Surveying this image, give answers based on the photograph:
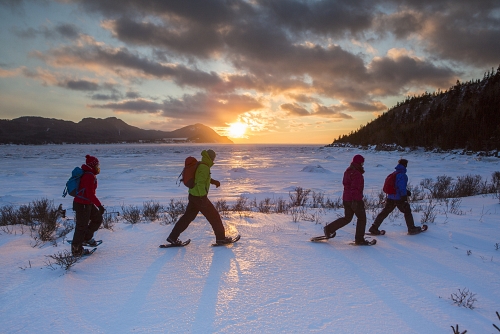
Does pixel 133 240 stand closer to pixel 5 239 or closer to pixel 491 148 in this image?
Result: pixel 5 239

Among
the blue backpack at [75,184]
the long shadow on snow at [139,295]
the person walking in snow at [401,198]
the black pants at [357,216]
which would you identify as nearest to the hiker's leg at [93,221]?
the blue backpack at [75,184]

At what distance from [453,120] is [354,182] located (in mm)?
40999

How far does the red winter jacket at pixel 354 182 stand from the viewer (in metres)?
4.38

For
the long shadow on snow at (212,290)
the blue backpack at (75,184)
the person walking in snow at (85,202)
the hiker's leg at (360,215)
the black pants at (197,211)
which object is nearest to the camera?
the long shadow on snow at (212,290)

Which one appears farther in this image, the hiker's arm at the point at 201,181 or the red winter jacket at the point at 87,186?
the hiker's arm at the point at 201,181

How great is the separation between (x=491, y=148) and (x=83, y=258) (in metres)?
A: 35.3

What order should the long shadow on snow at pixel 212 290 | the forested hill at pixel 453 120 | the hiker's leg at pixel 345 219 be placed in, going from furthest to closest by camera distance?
the forested hill at pixel 453 120, the hiker's leg at pixel 345 219, the long shadow on snow at pixel 212 290

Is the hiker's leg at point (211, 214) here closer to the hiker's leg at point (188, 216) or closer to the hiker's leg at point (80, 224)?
the hiker's leg at point (188, 216)

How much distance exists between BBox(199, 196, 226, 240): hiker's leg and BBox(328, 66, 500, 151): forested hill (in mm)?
32729

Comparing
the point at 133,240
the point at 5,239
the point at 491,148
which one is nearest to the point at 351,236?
the point at 133,240

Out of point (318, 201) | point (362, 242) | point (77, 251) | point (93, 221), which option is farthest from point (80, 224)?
point (318, 201)

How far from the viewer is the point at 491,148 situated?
26688mm

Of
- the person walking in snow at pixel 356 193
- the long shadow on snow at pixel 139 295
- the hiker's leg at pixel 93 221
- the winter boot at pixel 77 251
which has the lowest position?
the long shadow on snow at pixel 139 295

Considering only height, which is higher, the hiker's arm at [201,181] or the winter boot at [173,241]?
the hiker's arm at [201,181]
